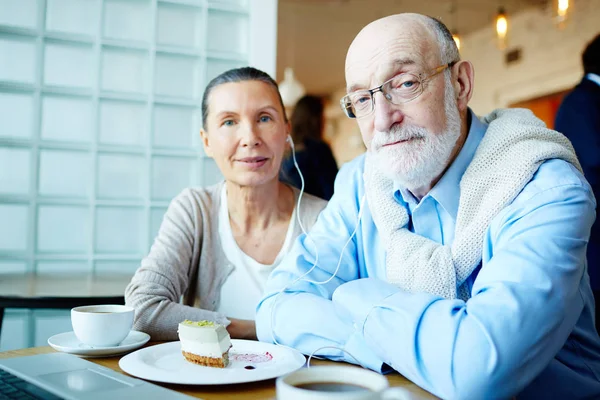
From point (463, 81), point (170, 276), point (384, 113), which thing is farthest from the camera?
point (170, 276)

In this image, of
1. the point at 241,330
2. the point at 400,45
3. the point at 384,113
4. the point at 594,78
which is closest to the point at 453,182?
the point at 384,113

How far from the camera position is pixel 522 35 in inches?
267

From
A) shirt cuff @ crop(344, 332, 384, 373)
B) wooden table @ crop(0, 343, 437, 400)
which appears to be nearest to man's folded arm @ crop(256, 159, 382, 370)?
shirt cuff @ crop(344, 332, 384, 373)

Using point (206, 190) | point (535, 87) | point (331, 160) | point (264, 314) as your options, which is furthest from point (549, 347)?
point (535, 87)

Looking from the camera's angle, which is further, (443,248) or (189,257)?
(189,257)

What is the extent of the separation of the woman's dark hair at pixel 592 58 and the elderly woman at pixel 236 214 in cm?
168

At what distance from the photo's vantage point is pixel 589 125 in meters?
2.65

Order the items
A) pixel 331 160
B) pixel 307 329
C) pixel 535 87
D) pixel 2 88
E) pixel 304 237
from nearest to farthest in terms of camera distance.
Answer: pixel 307 329 < pixel 304 237 < pixel 2 88 < pixel 331 160 < pixel 535 87

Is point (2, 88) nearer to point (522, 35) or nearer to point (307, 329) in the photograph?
point (307, 329)

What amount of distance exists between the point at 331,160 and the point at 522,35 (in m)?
4.98

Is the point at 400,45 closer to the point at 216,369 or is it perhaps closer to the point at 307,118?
the point at 216,369

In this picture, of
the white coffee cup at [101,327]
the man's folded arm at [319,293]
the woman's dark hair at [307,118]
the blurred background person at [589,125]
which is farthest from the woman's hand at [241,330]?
the woman's dark hair at [307,118]

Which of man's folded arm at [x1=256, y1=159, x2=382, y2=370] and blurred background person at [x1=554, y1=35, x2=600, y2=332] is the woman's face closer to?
man's folded arm at [x1=256, y1=159, x2=382, y2=370]

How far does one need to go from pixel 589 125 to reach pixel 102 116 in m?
2.23
